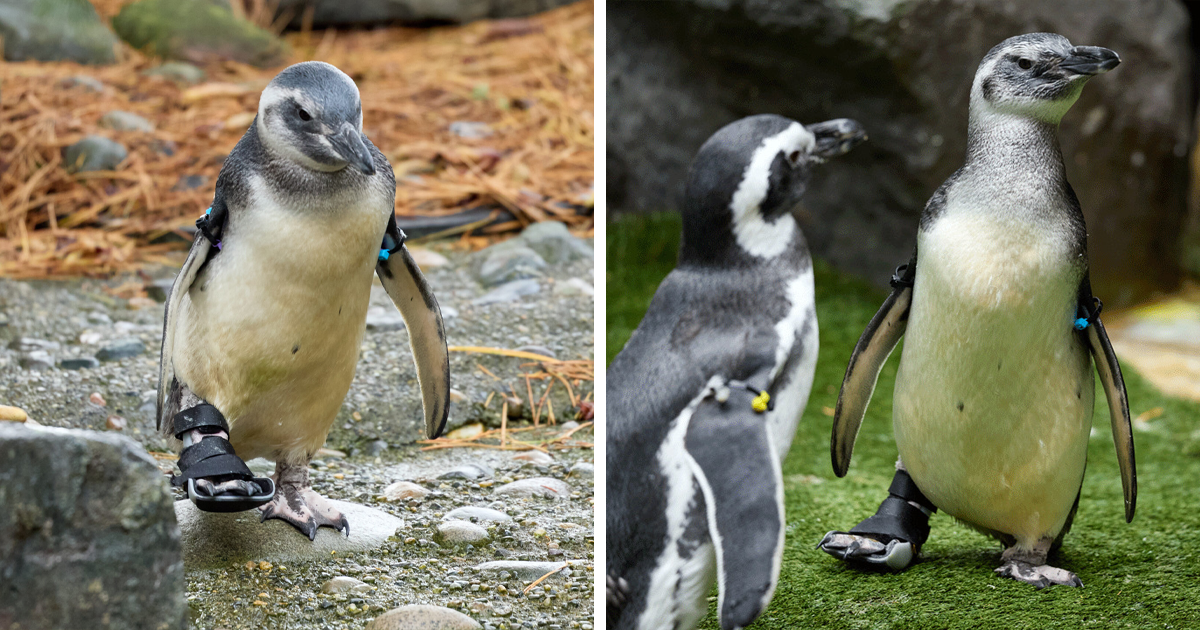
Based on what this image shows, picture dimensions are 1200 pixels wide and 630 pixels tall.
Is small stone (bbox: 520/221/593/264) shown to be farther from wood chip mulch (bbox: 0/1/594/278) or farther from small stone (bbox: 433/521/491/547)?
small stone (bbox: 433/521/491/547)

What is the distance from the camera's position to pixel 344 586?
4.73ft

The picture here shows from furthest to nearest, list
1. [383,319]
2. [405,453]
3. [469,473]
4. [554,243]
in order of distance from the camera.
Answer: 1. [554,243]
2. [383,319]
3. [405,453]
4. [469,473]

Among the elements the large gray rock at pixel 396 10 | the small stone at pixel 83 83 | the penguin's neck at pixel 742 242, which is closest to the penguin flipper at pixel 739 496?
the penguin's neck at pixel 742 242

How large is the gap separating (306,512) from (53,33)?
2697 mm

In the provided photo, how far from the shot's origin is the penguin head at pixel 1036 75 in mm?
1469

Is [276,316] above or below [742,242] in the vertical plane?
below

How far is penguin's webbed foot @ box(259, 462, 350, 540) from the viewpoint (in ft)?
5.34

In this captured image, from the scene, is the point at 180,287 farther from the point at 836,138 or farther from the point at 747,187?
the point at 836,138

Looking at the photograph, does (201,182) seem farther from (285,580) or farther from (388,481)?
(285,580)

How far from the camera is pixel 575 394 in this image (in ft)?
7.36

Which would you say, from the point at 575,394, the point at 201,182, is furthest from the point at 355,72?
the point at 575,394

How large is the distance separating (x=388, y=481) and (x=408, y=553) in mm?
298

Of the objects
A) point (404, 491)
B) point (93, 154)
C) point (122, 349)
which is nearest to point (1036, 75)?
point (404, 491)

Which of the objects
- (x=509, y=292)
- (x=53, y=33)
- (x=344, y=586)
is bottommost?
(x=344, y=586)
